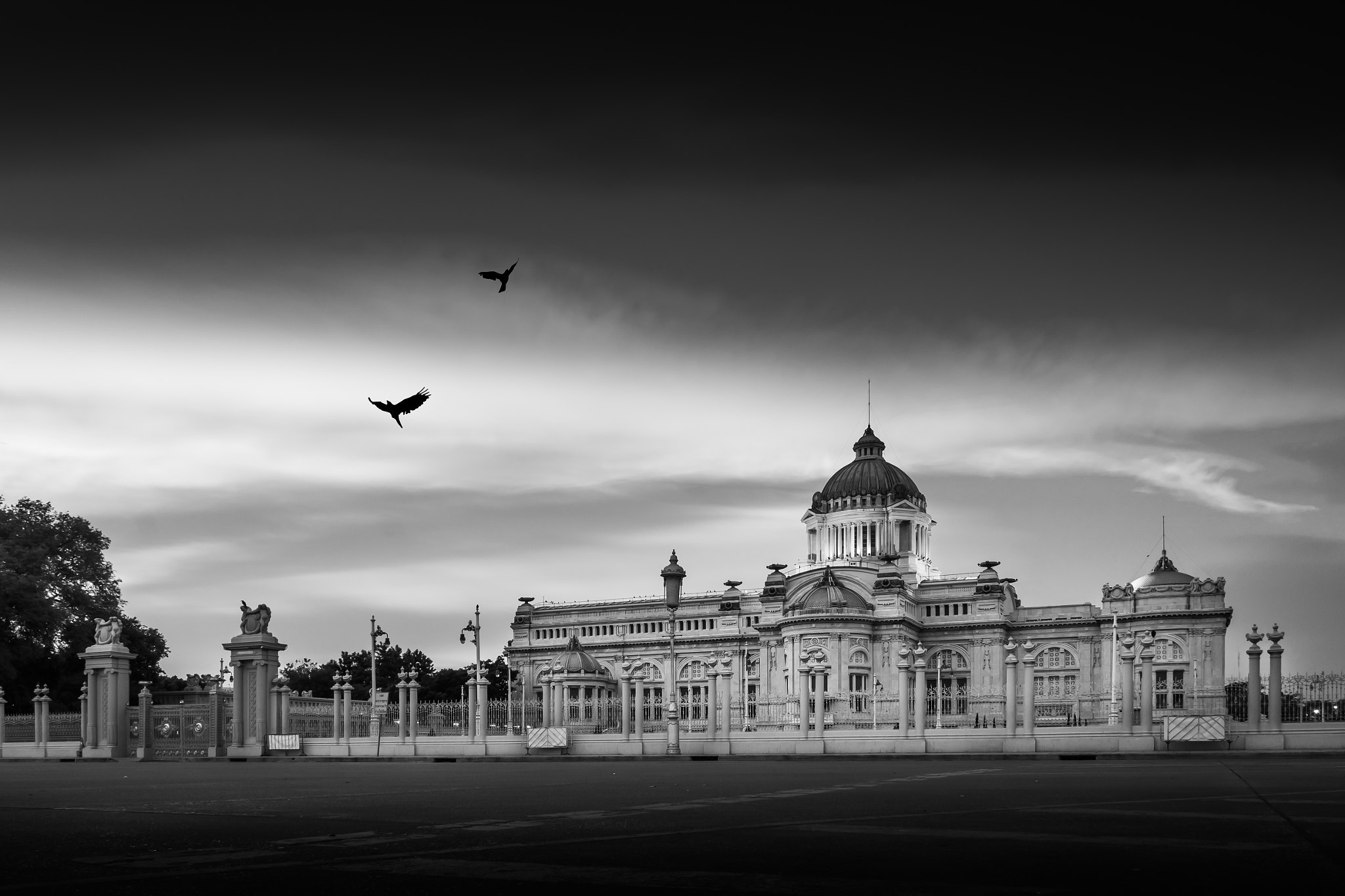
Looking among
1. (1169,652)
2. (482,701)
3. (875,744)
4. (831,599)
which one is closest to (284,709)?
(482,701)

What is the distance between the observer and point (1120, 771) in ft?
69.2

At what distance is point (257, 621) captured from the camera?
4475cm

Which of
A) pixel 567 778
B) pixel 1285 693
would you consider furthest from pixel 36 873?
pixel 1285 693

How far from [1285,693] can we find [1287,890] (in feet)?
141

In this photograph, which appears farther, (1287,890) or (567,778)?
(567,778)

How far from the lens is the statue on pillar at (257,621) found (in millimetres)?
44719

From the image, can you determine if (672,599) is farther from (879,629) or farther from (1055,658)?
(1055,658)

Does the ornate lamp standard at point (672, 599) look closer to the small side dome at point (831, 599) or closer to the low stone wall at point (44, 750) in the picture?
the small side dome at point (831, 599)

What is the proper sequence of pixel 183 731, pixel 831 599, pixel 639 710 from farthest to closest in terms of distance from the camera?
pixel 831 599, pixel 183 731, pixel 639 710

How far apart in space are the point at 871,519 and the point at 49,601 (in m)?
71.5

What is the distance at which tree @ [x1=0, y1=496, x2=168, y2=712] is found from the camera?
63344 mm

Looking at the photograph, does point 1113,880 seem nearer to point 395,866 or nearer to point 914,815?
point 395,866

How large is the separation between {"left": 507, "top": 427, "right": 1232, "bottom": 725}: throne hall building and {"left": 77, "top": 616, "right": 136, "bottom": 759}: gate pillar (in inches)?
1833

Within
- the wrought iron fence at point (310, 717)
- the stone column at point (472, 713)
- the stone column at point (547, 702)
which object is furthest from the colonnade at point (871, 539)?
Result: the stone column at point (472, 713)
